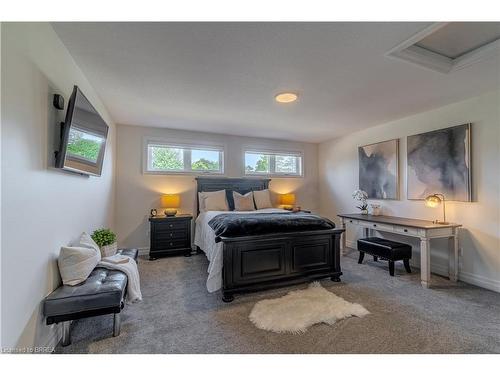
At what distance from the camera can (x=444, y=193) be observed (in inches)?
126

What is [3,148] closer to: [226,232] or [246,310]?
[226,232]

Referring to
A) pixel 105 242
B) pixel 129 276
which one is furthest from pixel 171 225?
pixel 129 276

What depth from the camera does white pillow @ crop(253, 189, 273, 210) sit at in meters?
4.82

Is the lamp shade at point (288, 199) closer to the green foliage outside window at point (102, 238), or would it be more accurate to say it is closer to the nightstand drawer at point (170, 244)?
the nightstand drawer at point (170, 244)

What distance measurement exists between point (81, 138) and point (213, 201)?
8.60ft

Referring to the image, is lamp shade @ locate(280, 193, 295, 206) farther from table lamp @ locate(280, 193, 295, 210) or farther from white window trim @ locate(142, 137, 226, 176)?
white window trim @ locate(142, 137, 226, 176)

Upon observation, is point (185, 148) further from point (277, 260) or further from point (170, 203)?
point (277, 260)

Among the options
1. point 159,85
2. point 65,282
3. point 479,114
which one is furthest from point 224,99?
point 479,114

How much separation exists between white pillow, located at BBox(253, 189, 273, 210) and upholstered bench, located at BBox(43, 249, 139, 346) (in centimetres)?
324

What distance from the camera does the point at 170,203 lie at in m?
4.28

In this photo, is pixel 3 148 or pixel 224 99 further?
pixel 224 99

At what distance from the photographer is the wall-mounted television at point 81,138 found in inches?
68.6

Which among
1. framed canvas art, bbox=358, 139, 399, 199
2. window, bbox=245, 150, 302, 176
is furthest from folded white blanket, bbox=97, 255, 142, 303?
framed canvas art, bbox=358, 139, 399, 199
